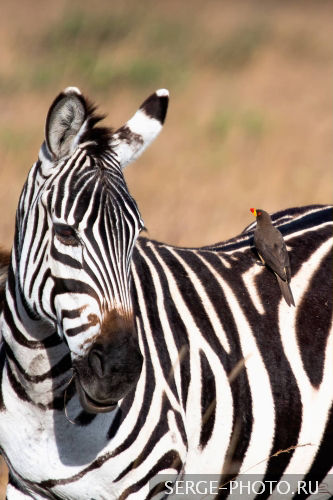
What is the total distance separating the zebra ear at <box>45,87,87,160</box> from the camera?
307 cm

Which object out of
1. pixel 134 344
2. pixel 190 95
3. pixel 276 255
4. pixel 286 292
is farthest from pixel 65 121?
pixel 190 95

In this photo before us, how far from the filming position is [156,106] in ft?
11.4

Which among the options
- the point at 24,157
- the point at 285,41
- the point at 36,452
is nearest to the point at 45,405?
the point at 36,452

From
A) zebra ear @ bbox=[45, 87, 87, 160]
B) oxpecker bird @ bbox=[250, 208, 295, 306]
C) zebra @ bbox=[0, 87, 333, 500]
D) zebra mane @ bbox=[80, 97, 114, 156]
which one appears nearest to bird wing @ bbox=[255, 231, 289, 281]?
oxpecker bird @ bbox=[250, 208, 295, 306]

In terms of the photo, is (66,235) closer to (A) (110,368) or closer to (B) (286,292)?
(A) (110,368)

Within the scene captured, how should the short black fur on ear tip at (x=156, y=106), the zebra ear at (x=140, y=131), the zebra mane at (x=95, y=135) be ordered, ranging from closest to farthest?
the zebra mane at (x=95, y=135), the zebra ear at (x=140, y=131), the short black fur on ear tip at (x=156, y=106)

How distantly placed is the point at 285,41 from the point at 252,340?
1566 centimetres

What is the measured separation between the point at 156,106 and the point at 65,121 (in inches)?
20.0

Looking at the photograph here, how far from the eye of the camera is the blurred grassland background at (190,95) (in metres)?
9.99

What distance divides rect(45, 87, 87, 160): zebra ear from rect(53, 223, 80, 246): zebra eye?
0.33 m

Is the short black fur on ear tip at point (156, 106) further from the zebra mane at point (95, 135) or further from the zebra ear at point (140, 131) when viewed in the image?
the zebra mane at point (95, 135)

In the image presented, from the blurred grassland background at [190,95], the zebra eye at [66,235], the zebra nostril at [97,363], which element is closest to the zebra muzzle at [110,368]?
the zebra nostril at [97,363]

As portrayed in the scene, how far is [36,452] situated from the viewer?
341cm

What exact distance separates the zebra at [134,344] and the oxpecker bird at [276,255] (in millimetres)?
83
